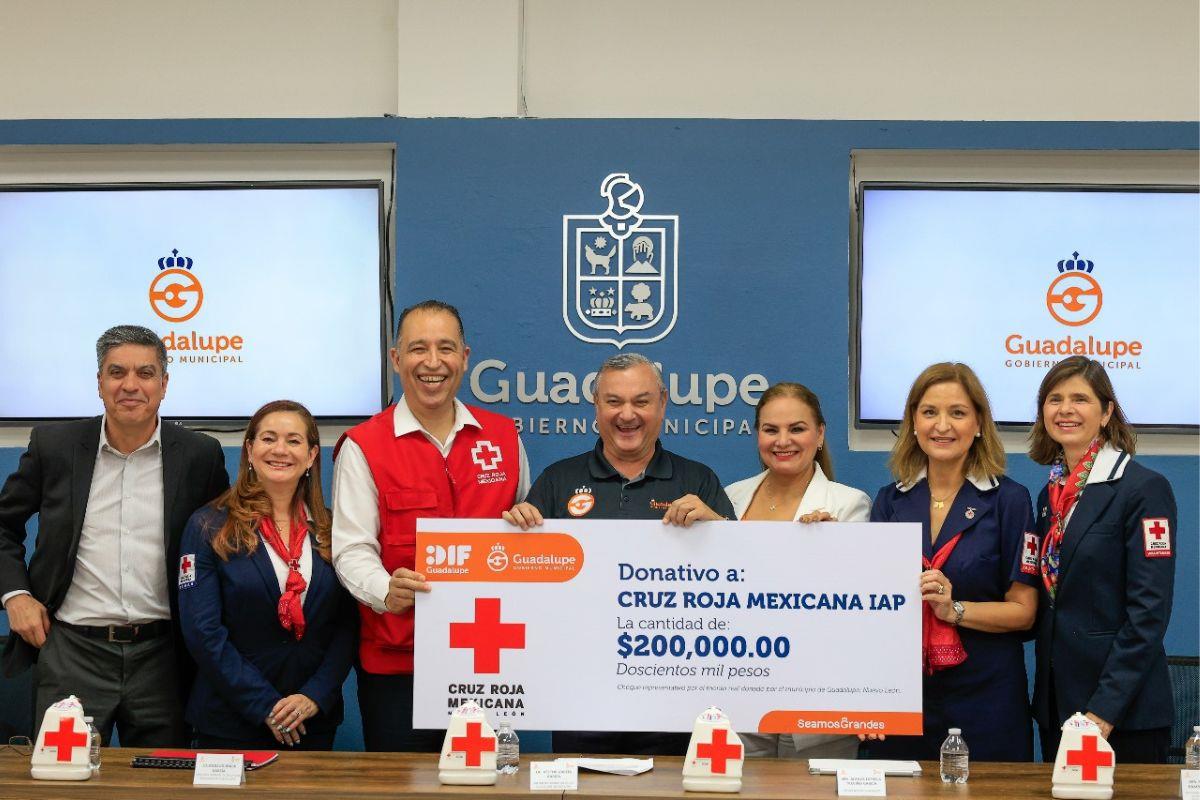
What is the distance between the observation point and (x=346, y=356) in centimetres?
442

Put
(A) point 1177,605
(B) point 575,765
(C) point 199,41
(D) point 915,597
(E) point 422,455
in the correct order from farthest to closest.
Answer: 1. (C) point 199,41
2. (A) point 1177,605
3. (E) point 422,455
4. (D) point 915,597
5. (B) point 575,765

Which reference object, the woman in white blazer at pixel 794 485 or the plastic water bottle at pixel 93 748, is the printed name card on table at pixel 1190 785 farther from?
the plastic water bottle at pixel 93 748

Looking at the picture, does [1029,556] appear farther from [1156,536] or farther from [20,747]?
[20,747]

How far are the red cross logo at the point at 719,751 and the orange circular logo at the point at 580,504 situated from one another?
75 centimetres

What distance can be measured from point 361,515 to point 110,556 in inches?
26.6

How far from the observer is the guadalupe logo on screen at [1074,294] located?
4340mm

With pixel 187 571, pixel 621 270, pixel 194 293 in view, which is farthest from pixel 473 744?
pixel 194 293

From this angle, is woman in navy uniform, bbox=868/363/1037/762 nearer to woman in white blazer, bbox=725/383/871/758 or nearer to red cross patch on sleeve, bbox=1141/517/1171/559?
woman in white blazer, bbox=725/383/871/758

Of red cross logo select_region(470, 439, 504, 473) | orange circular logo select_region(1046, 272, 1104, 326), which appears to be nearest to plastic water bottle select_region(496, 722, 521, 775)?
red cross logo select_region(470, 439, 504, 473)

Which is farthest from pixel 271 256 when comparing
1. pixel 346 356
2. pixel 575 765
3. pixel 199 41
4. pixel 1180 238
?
pixel 1180 238

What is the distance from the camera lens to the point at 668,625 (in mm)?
2801

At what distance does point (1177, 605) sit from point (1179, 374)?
2.70 ft

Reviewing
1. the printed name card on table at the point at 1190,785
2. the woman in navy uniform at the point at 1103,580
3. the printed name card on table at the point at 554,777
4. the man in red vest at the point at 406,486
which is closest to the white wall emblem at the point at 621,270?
the man in red vest at the point at 406,486

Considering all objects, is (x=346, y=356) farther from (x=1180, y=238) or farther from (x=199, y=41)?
(x=1180, y=238)
